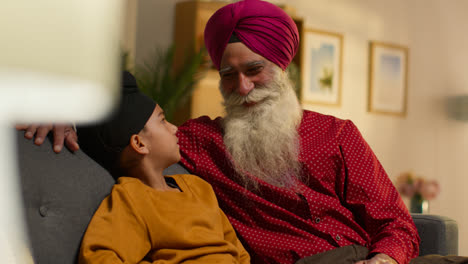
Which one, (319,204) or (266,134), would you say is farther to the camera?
(266,134)

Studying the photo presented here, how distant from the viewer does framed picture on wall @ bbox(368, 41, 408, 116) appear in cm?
718

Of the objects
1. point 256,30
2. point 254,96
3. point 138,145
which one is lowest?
point 138,145

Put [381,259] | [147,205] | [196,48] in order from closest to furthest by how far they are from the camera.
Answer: [147,205] → [381,259] → [196,48]

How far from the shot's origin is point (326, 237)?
2.16 meters

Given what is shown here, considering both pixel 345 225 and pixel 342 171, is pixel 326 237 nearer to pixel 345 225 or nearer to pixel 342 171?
pixel 345 225

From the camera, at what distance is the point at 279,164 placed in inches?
89.6

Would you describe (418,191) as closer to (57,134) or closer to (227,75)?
(227,75)

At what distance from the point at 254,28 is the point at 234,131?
16.8 inches

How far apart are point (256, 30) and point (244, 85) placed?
0.78 feet

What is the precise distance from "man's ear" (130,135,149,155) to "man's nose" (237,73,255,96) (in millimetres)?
580

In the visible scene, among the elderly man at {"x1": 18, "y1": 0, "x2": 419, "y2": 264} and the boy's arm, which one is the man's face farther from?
the boy's arm

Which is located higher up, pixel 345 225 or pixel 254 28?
pixel 254 28

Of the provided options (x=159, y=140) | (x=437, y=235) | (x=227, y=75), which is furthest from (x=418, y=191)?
(x=159, y=140)

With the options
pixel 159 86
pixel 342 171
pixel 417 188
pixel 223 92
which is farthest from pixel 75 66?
pixel 417 188
